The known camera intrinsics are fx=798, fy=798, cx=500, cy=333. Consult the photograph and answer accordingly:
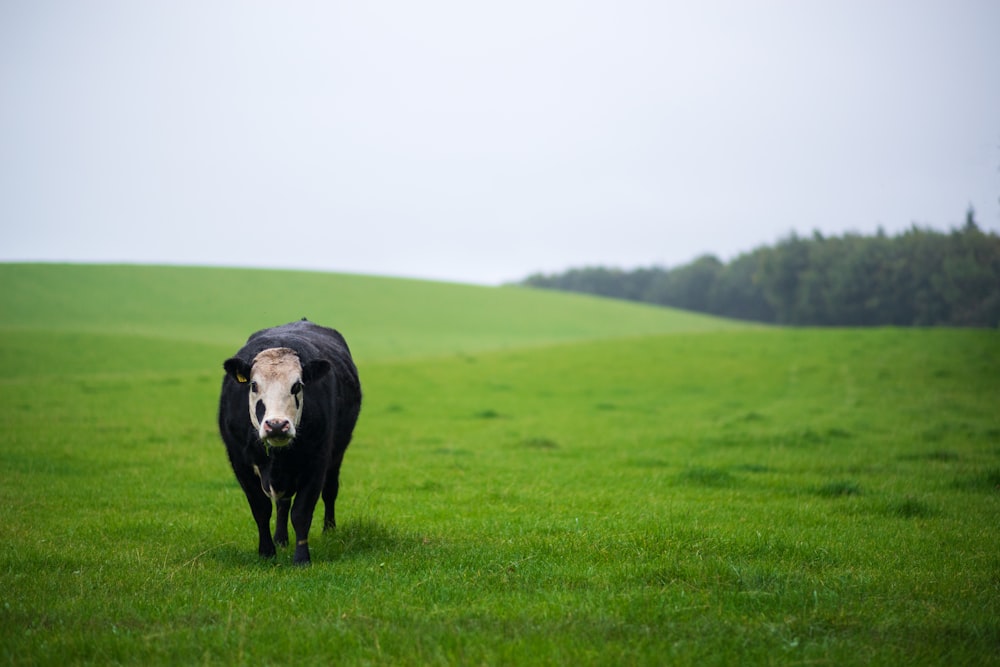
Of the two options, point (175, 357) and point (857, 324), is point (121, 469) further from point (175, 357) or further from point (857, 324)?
point (857, 324)

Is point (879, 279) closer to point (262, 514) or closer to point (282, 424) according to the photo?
point (262, 514)

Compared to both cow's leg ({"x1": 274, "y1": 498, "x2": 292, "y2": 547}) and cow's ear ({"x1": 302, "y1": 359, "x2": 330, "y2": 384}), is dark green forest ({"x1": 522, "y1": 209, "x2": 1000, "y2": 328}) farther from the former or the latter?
cow's leg ({"x1": 274, "y1": 498, "x2": 292, "y2": 547})

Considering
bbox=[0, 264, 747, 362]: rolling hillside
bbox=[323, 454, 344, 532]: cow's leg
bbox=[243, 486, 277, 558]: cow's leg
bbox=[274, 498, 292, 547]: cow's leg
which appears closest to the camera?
bbox=[243, 486, 277, 558]: cow's leg

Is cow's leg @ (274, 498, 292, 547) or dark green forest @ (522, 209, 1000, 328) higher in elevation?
dark green forest @ (522, 209, 1000, 328)

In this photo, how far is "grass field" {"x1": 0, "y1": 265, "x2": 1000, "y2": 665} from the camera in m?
4.87

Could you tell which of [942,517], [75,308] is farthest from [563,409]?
[75,308]

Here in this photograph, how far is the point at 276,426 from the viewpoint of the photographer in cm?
637

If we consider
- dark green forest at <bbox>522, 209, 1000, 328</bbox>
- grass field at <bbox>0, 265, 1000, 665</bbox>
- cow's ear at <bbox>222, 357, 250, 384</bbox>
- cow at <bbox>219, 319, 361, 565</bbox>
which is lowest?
grass field at <bbox>0, 265, 1000, 665</bbox>

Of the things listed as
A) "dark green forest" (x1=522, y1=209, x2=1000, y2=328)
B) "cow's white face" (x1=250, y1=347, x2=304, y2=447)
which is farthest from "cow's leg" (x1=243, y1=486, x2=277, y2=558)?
"dark green forest" (x1=522, y1=209, x2=1000, y2=328)

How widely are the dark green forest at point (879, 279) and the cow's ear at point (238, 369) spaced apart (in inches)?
1448

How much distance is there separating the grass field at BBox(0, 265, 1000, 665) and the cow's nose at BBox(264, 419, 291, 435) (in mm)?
1167

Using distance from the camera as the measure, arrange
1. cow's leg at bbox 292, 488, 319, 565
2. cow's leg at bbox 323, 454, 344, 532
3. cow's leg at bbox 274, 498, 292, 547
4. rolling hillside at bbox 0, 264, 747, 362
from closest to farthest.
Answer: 1. cow's leg at bbox 292, 488, 319, 565
2. cow's leg at bbox 274, 498, 292, 547
3. cow's leg at bbox 323, 454, 344, 532
4. rolling hillside at bbox 0, 264, 747, 362

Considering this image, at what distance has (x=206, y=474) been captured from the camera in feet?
41.1

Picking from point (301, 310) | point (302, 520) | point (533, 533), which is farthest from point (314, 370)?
point (301, 310)
